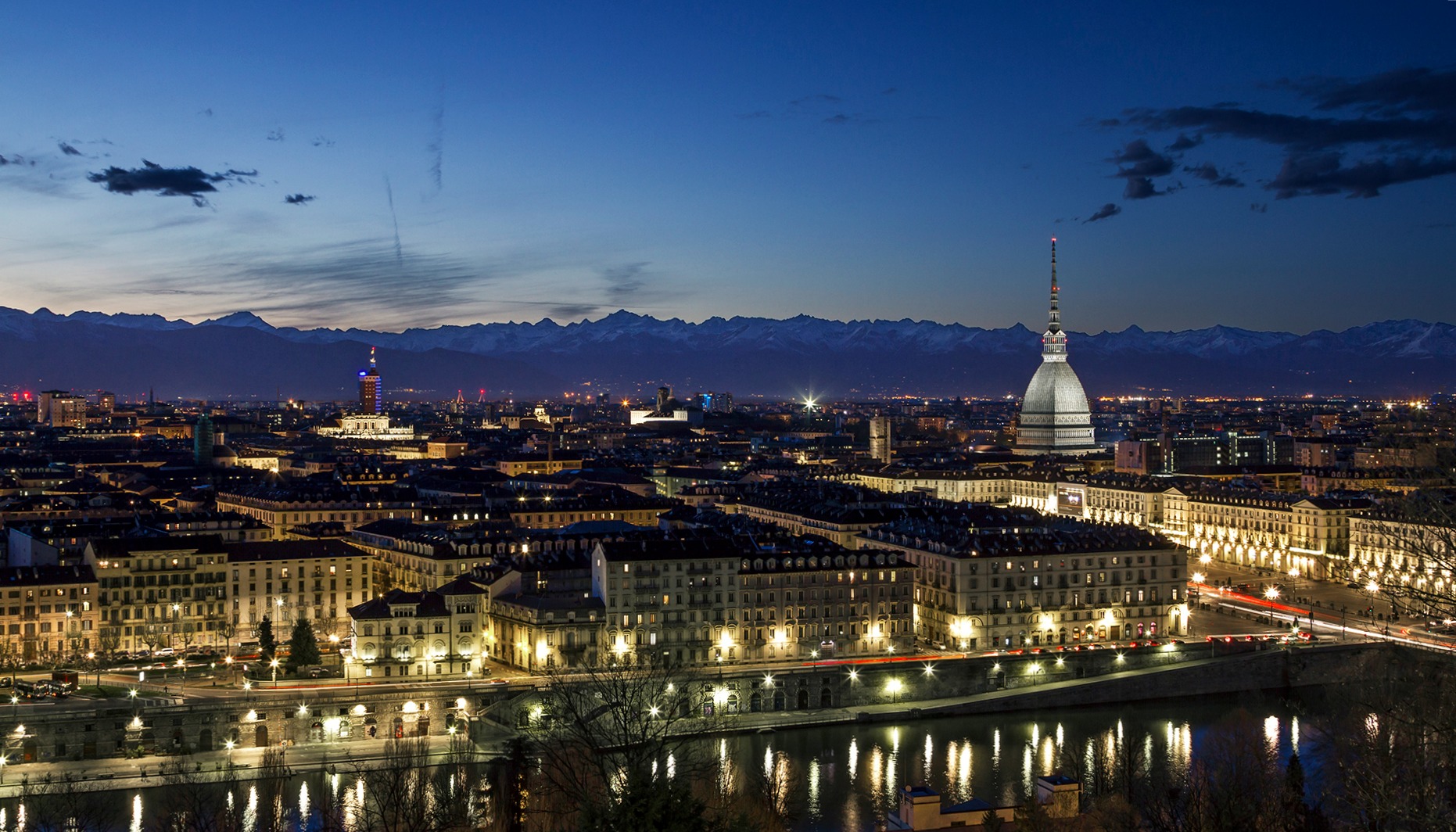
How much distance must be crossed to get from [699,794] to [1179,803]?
30.4 feet

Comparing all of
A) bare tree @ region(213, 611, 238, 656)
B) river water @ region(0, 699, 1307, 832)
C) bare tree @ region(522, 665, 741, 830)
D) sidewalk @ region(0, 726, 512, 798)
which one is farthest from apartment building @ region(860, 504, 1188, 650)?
bare tree @ region(213, 611, 238, 656)

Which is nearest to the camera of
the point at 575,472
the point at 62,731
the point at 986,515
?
the point at 62,731

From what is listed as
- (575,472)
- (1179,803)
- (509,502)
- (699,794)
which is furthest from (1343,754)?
(575,472)

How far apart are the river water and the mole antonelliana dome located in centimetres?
7752

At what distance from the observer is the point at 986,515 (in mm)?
69562

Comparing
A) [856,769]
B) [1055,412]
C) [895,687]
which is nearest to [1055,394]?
[1055,412]

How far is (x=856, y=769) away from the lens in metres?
40.9

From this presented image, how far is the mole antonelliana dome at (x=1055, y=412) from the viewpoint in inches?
4978

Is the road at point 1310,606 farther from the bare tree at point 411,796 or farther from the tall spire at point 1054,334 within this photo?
the tall spire at point 1054,334

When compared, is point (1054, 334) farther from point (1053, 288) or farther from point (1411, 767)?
point (1411, 767)

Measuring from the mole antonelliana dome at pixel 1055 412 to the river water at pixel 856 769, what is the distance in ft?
254

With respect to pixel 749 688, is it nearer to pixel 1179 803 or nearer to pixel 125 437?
pixel 1179 803

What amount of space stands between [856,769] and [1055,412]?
88681 millimetres

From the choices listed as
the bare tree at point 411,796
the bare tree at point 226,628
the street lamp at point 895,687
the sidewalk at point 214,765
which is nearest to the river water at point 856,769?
the bare tree at point 411,796
